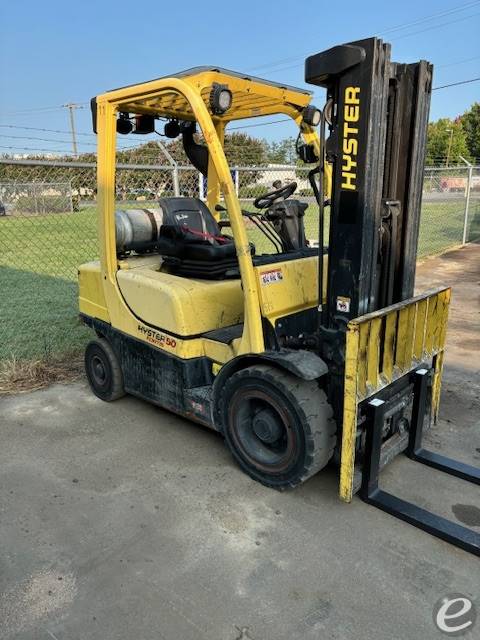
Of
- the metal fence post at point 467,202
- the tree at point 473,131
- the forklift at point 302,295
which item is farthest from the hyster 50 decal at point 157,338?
the tree at point 473,131

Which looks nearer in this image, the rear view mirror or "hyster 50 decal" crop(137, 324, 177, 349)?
"hyster 50 decal" crop(137, 324, 177, 349)

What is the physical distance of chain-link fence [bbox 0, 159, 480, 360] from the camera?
6.00 metres

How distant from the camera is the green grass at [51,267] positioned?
19.4 ft

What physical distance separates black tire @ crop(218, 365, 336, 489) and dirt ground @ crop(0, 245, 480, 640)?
0.18 m

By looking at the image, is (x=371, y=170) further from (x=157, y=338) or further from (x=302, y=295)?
(x=157, y=338)

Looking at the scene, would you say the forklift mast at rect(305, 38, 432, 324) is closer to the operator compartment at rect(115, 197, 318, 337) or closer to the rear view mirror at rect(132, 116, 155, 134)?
the operator compartment at rect(115, 197, 318, 337)

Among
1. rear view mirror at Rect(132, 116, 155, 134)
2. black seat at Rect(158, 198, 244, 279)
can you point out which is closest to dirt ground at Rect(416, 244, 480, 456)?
black seat at Rect(158, 198, 244, 279)

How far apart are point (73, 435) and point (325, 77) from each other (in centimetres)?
300

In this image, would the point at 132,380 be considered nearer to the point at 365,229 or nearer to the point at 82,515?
the point at 82,515

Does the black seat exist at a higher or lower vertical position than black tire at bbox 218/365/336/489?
higher

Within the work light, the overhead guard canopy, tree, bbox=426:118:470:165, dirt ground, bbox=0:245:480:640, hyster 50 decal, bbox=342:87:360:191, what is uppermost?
tree, bbox=426:118:470:165

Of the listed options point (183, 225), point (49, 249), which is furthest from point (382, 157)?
point (49, 249)

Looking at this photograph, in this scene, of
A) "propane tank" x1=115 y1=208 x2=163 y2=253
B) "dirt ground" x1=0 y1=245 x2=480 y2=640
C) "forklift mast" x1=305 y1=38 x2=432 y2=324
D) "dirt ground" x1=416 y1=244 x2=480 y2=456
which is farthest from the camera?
"dirt ground" x1=416 y1=244 x2=480 y2=456

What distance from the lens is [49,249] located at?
13.4 m
